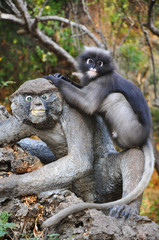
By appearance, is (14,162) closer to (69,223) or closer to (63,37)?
(69,223)

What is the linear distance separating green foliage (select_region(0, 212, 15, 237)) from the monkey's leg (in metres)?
0.88

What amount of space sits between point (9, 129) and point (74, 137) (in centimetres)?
79

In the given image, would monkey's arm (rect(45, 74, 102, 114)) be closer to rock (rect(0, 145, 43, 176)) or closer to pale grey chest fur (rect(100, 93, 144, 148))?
pale grey chest fur (rect(100, 93, 144, 148))

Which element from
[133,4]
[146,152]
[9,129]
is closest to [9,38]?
[133,4]

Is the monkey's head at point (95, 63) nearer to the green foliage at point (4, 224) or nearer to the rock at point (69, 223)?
the rock at point (69, 223)

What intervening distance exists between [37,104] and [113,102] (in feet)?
3.29

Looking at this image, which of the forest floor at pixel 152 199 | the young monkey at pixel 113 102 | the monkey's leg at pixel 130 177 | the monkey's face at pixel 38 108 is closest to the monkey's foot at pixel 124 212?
the monkey's leg at pixel 130 177

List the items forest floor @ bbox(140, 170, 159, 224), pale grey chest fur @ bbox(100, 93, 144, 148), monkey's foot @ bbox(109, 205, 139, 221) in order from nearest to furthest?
1. monkey's foot @ bbox(109, 205, 139, 221)
2. pale grey chest fur @ bbox(100, 93, 144, 148)
3. forest floor @ bbox(140, 170, 159, 224)

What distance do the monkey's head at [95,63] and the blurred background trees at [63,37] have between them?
427 centimetres

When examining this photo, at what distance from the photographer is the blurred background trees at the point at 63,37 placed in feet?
28.1

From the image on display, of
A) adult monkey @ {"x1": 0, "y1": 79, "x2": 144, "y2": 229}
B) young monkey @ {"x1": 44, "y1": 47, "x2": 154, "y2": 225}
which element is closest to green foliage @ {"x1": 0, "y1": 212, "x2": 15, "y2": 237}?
adult monkey @ {"x1": 0, "y1": 79, "x2": 144, "y2": 229}

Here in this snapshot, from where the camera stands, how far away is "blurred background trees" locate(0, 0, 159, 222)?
855 centimetres

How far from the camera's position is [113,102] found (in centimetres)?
389

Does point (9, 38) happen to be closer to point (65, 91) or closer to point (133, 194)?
point (65, 91)
